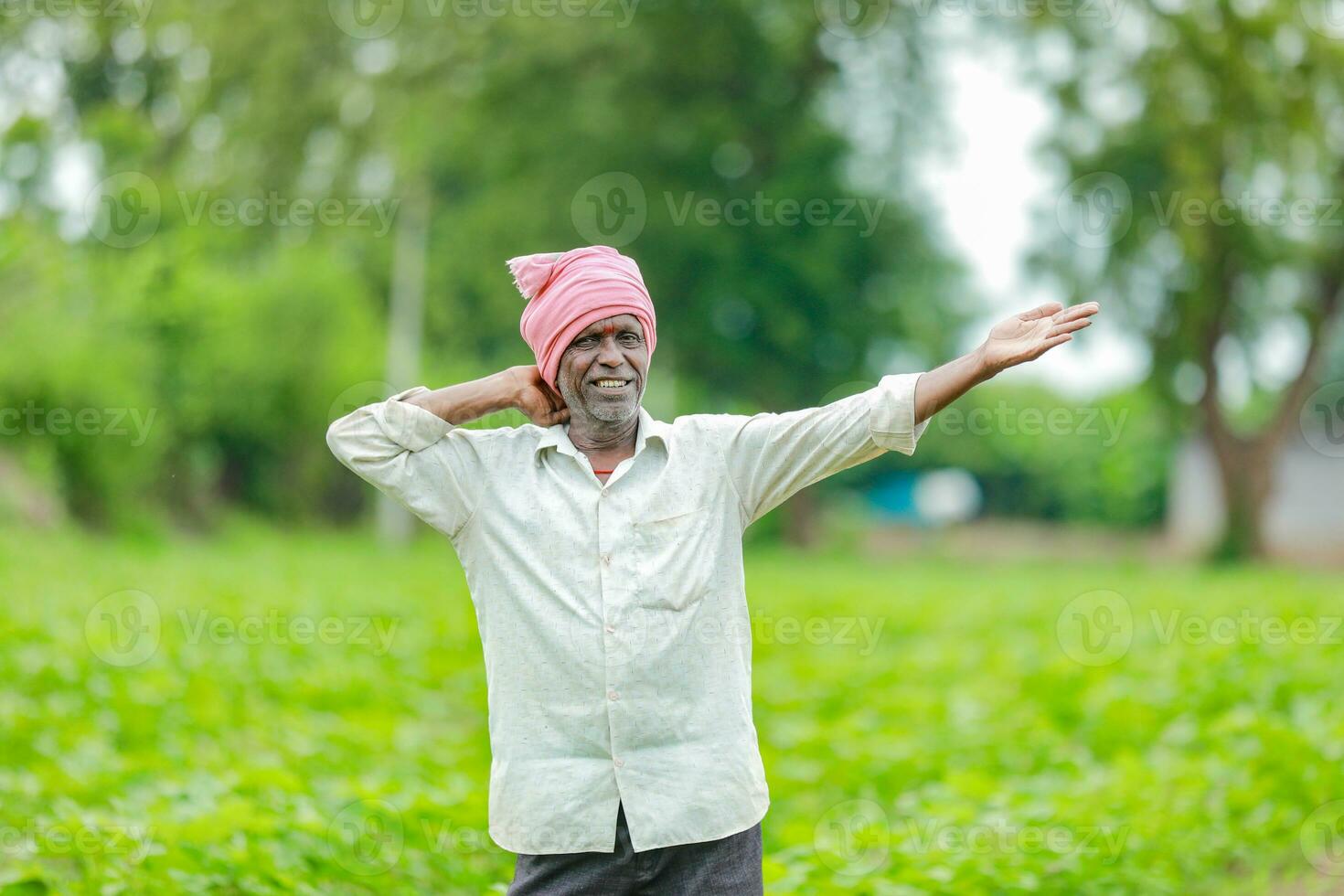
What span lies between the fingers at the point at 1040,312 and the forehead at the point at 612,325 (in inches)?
32.1

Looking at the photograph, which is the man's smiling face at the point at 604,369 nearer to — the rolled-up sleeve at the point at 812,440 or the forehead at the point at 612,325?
the forehead at the point at 612,325

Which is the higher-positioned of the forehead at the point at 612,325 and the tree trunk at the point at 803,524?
the forehead at the point at 612,325

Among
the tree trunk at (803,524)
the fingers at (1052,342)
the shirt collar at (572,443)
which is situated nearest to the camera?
the fingers at (1052,342)

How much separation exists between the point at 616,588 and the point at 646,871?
1.91ft

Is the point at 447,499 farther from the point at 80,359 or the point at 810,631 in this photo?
the point at 80,359

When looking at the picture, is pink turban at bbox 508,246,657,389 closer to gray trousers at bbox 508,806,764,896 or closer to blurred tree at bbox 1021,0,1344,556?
gray trousers at bbox 508,806,764,896

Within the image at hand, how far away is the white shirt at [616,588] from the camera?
9.93ft

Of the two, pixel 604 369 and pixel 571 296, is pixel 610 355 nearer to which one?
pixel 604 369

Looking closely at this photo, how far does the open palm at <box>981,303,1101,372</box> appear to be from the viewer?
2957mm

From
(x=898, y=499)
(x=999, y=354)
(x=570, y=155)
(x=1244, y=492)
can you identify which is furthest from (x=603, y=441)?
(x=898, y=499)

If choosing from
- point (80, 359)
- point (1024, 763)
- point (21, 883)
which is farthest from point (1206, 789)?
point (80, 359)

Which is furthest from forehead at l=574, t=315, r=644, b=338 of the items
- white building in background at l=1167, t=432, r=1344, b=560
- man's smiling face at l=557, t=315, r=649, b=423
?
white building in background at l=1167, t=432, r=1344, b=560

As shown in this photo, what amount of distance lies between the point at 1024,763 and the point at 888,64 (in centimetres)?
2087

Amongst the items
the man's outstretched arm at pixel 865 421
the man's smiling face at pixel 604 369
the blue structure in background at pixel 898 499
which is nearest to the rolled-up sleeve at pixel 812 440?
the man's outstretched arm at pixel 865 421
